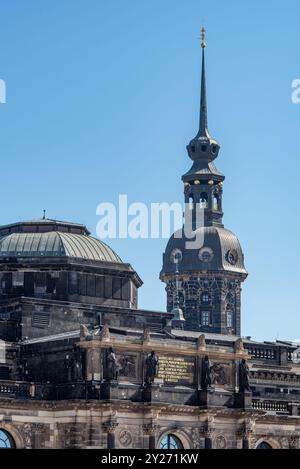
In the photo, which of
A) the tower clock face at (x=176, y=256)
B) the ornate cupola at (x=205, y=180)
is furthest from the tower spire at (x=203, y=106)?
the tower clock face at (x=176, y=256)

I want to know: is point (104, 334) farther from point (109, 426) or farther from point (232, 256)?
point (232, 256)

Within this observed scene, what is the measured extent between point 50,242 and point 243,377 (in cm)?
1548

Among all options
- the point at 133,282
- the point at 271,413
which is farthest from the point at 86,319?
the point at 271,413

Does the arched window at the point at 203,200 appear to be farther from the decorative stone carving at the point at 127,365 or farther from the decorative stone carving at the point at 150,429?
the decorative stone carving at the point at 150,429

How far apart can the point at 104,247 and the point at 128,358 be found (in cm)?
1409

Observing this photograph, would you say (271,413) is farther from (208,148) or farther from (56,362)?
(208,148)

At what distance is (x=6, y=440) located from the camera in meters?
87.9

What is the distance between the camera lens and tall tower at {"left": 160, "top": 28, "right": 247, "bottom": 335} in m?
139

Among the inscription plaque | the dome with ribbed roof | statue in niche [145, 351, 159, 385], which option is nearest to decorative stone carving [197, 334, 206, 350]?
the inscription plaque

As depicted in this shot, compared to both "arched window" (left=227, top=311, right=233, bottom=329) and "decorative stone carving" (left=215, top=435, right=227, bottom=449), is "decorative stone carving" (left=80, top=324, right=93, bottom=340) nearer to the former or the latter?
"decorative stone carving" (left=215, top=435, right=227, bottom=449)

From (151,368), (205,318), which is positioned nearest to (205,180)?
(205,318)

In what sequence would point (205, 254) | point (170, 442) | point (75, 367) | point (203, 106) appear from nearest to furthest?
1. point (75, 367)
2. point (170, 442)
3. point (205, 254)
4. point (203, 106)

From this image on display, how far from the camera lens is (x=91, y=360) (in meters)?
89.3
